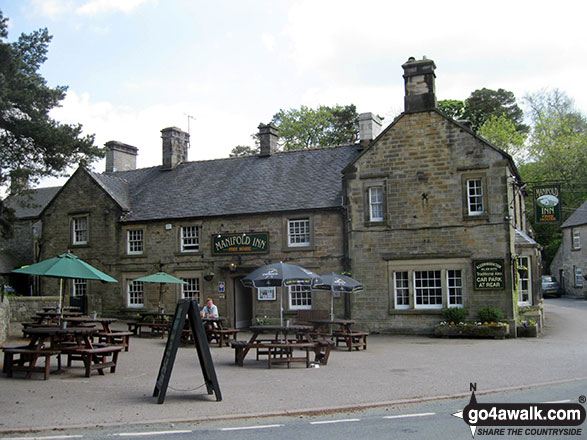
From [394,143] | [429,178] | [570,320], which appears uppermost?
[394,143]

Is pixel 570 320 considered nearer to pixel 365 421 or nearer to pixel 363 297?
pixel 363 297

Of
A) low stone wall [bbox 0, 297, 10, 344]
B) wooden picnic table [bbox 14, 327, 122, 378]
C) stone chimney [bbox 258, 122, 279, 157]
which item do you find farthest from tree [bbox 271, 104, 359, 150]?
wooden picnic table [bbox 14, 327, 122, 378]

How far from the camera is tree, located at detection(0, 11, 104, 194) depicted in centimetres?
2297

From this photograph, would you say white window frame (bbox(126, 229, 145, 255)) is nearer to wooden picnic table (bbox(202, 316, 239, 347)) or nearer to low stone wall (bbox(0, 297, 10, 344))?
low stone wall (bbox(0, 297, 10, 344))

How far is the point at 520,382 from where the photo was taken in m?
12.1

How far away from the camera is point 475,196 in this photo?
22.7 meters

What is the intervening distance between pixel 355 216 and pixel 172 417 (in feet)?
52.3

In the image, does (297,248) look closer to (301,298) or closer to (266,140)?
(301,298)

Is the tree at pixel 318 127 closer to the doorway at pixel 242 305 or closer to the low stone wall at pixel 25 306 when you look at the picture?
the doorway at pixel 242 305

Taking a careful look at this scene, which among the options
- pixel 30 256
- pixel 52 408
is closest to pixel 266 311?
pixel 52 408

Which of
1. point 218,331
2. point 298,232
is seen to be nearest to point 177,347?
point 218,331

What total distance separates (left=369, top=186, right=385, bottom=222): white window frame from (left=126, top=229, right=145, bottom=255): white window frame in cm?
1111

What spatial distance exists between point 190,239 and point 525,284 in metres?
14.3

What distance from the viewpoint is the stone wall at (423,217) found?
22.2 meters
